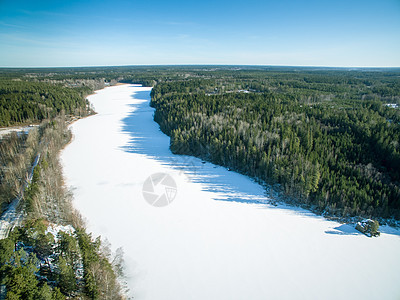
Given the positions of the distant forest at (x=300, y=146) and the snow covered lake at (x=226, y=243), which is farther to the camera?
the distant forest at (x=300, y=146)

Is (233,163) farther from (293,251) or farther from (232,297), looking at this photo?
(232,297)

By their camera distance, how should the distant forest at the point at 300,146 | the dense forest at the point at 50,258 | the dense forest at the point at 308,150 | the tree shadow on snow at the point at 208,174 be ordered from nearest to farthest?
the dense forest at the point at 50,258, the dense forest at the point at 308,150, the distant forest at the point at 300,146, the tree shadow on snow at the point at 208,174

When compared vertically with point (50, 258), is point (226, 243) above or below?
below

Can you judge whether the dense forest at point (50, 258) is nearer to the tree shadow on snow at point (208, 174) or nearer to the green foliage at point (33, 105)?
the tree shadow on snow at point (208, 174)

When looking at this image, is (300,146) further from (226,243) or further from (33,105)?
(33,105)
